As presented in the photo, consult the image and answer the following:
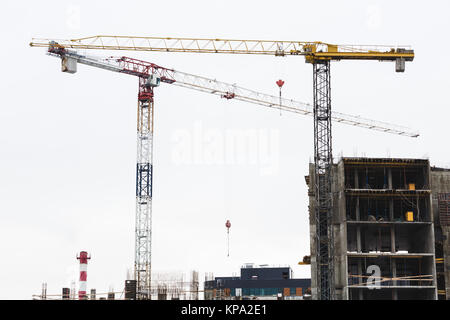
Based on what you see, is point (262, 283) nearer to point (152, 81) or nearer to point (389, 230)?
point (152, 81)

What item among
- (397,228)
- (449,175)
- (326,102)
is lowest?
(397,228)

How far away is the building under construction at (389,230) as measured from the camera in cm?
10819

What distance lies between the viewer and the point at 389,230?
112 meters

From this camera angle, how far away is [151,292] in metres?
128

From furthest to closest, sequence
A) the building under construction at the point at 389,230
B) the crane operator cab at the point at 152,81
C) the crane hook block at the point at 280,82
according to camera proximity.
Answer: the crane operator cab at the point at 152,81 < the crane hook block at the point at 280,82 < the building under construction at the point at 389,230

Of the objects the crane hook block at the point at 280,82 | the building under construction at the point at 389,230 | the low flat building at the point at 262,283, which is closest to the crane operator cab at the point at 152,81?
the crane hook block at the point at 280,82

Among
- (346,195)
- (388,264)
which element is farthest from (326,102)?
(388,264)

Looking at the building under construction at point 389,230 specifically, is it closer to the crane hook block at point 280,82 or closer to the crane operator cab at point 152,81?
the crane hook block at point 280,82

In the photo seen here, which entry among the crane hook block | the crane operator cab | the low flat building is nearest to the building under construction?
the crane hook block

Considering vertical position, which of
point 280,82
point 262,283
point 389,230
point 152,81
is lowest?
point 262,283

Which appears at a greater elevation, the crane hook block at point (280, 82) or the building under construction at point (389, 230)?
the crane hook block at point (280, 82)

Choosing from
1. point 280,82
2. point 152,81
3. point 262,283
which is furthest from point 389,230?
point 262,283
